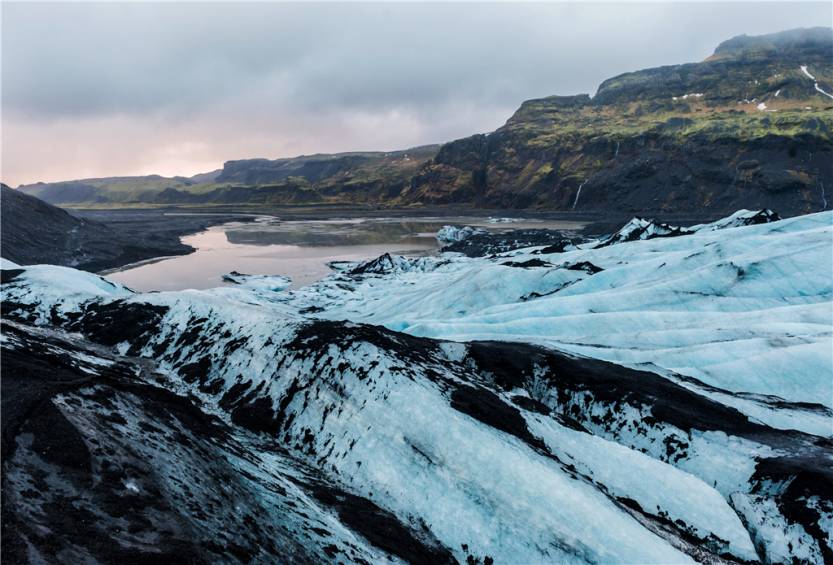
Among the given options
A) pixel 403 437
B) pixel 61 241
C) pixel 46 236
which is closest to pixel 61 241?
pixel 61 241

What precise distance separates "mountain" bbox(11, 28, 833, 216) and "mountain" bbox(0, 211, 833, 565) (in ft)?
299

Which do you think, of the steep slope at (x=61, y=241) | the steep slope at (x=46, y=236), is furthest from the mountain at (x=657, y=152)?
the steep slope at (x=46, y=236)

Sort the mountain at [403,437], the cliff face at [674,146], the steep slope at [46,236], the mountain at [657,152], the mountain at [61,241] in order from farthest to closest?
the mountain at [657,152]
the cliff face at [674,146]
the mountain at [61,241]
the steep slope at [46,236]
the mountain at [403,437]

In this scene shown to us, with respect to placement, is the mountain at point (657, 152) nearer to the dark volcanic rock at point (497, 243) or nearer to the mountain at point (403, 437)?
the dark volcanic rock at point (497, 243)

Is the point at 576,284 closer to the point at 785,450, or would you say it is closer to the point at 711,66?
the point at 785,450

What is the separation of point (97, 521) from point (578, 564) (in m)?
5.89

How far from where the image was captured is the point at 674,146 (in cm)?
10650

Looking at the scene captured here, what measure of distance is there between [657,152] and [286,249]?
8975 centimetres

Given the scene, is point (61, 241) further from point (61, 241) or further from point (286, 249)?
point (286, 249)

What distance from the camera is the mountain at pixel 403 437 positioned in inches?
207

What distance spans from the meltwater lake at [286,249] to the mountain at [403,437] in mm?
28168

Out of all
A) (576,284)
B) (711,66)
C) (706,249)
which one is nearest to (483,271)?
(576,284)

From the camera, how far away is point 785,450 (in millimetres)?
9094

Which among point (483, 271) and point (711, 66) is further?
point (711, 66)
